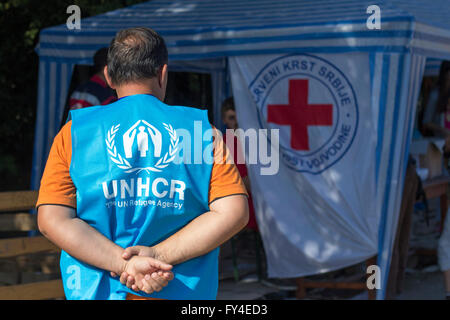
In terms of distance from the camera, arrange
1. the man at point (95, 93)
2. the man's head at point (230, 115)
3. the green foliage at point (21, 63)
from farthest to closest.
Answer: the green foliage at point (21, 63) < the man's head at point (230, 115) < the man at point (95, 93)

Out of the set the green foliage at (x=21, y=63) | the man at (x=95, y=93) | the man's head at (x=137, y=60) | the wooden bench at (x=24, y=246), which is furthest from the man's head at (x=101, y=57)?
the man's head at (x=137, y=60)

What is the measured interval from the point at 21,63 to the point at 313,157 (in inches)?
194

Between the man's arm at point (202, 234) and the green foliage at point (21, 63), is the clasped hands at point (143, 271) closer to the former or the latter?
the man's arm at point (202, 234)

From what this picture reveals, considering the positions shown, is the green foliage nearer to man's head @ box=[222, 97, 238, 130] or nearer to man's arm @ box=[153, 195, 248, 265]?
man's head @ box=[222, 97, 238, 130]

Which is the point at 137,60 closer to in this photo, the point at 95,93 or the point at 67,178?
the point at 67,178

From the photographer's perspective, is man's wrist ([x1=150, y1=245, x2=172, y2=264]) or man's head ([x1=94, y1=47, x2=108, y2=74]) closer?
man's wrist ([x1=150, y1=245, x2=172, y2=264])

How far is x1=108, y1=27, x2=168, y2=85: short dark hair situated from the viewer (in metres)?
1.72

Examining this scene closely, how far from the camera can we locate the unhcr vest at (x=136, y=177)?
1.65 metres

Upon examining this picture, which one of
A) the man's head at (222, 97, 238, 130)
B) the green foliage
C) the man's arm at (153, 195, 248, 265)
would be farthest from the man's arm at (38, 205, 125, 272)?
the green foliage

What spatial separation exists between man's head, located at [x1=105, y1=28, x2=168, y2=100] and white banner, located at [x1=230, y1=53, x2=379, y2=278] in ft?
9.19

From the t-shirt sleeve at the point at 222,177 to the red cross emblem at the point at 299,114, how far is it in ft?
9.53

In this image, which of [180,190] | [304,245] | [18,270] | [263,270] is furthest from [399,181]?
[180,190]

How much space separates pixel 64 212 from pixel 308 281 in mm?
3526
